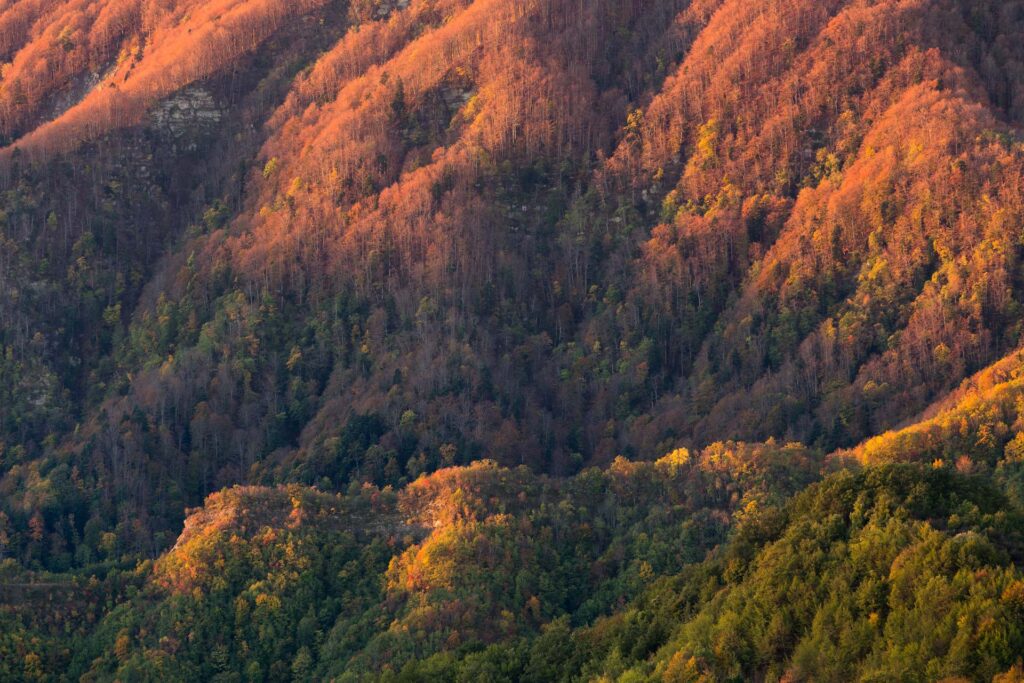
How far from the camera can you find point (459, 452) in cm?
15875

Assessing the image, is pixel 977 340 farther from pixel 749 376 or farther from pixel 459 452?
pixel 459 452

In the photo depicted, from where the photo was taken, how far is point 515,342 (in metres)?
169

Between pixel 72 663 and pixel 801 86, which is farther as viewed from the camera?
pixel 801 86

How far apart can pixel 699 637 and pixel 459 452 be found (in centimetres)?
6183

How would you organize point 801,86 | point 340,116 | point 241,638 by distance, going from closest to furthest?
point 241,638 → point 801,86 → point 340,116

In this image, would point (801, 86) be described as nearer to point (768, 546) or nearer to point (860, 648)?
point (768, 546)

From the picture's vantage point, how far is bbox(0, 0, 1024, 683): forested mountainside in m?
133

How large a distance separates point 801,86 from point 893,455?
158 ft

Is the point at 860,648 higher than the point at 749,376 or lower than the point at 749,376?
higher

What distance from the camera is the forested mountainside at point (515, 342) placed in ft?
436

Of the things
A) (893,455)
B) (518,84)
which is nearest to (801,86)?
(518,84)

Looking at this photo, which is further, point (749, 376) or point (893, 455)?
point (749, 376)

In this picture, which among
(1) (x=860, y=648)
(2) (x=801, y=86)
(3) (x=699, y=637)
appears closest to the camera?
(1) (x=860, y=648)

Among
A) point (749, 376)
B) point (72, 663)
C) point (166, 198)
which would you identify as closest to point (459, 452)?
→ point (749, 376)
